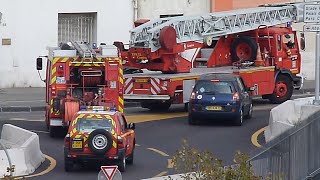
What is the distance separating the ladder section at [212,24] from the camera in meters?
31.6

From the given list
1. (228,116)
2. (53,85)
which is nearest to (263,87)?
(228,116)

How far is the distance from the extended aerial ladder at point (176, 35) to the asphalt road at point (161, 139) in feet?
5.85

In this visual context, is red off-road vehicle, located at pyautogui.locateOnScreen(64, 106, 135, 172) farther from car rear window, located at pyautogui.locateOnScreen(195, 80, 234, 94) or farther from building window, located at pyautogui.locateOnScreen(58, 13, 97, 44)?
building window, located at pyautogui.locateOnScreen(58, 13, 97, 44)

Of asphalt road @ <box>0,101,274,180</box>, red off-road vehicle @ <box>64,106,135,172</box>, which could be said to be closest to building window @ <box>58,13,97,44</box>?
asphalt road @ <box>0,101,274,180</box>

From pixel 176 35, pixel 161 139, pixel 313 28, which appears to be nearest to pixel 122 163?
pixel 161 139

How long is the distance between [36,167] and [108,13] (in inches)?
845

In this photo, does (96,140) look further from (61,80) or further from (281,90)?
(281,90)

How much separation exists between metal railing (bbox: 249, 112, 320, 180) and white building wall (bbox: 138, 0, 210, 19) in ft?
83.4

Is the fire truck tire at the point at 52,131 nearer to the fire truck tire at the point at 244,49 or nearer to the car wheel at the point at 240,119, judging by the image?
the car wheel at the point at 240,119

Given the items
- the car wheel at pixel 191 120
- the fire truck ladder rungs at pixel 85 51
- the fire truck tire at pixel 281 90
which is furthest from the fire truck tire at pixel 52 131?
the fire truck tire at pixel 281 90

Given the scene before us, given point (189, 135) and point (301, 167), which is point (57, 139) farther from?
point (301, 167)

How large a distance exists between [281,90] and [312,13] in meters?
12.2

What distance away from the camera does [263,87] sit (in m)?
33.5

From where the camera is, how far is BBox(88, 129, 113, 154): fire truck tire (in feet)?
63.3
